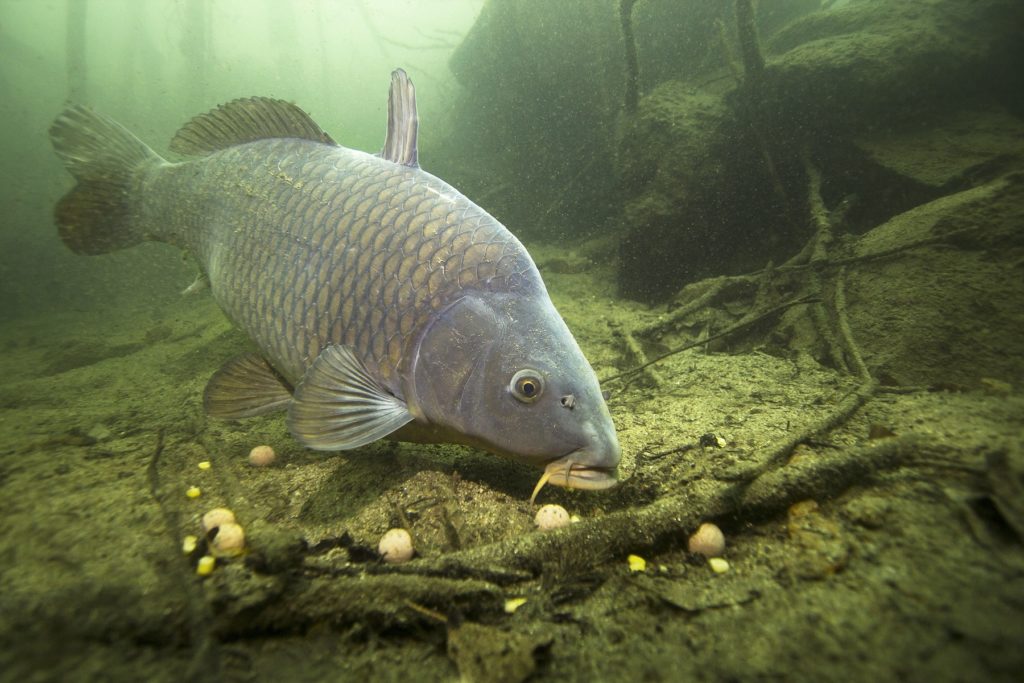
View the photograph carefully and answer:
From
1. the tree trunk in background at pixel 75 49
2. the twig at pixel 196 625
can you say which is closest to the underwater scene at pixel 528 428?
the twig at pixel 196 625

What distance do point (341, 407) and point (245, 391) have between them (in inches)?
43.2

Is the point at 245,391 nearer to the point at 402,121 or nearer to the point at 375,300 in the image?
the point at 375,300

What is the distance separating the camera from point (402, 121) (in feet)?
8.43

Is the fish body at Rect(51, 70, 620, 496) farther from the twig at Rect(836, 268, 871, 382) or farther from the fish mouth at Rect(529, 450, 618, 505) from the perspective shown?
the twig at Rect(836, 268, 871, 382)

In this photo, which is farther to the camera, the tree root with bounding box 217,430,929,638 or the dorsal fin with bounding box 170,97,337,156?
the dorsal fin with bounding box 170,97,337,156

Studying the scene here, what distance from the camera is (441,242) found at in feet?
6.93

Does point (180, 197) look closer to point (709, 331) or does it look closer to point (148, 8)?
point (709, 331)

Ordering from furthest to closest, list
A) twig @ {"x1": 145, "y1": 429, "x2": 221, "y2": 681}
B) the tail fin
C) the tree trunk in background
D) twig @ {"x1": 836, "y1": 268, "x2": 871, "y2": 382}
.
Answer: the tree trunk in background
the tail fin
twig @ {"x1": 836, "y1": 268, "x2": 871, "y2": 382}
twig @ {"x1": 145, "y1": 429, "x2": 221, "y2": 681}

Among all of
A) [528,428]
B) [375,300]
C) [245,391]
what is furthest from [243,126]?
[528,428]

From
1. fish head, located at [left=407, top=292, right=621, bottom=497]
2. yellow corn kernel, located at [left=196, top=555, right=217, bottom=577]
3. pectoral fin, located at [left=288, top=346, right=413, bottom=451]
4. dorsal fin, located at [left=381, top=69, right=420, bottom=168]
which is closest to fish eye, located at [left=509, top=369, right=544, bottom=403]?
fish head, located at [left=407, top=292, right=621, bottom=497]

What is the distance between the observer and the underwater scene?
1141 millimetres

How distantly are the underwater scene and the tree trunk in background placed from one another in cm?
2180

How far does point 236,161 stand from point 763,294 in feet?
18.4

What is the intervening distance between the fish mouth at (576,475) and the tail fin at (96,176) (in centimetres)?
426
